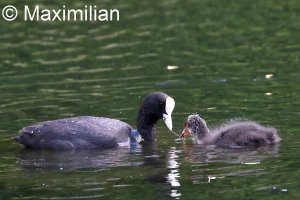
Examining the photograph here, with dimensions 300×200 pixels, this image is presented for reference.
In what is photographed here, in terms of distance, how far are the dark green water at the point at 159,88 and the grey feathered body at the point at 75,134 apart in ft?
0.76

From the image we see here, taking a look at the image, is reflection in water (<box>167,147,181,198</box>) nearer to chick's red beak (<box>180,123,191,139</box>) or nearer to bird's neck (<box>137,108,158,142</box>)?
chick's red beak (<box>180,123,191,139</box>)

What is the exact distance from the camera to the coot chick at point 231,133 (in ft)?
44.2

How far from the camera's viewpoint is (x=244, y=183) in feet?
37.7

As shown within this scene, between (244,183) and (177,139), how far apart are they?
3.04 meters

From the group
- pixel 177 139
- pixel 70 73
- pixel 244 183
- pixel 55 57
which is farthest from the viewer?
pixel 55 57

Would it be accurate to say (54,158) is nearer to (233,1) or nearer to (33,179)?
(33,179)

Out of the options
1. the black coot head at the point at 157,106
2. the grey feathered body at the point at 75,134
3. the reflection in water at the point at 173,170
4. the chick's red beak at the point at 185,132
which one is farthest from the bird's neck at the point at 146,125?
the reflection in water at the point at 173,170

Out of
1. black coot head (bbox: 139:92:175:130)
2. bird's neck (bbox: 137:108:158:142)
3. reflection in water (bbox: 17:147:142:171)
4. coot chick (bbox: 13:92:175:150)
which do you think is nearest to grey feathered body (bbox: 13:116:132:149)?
coot chick (bbox: 13:92:175:150)

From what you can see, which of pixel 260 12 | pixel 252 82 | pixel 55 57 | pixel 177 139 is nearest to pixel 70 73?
pixel 55 57

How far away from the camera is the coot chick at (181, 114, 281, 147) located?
13.5 metres

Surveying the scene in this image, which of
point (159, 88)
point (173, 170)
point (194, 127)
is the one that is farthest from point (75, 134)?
point (159, 88)

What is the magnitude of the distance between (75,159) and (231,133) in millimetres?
2280

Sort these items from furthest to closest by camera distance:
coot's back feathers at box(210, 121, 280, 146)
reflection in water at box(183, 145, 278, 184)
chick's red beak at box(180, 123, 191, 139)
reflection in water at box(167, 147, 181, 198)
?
1. chick's red beak at box(180, 123, 191, 139)
2. coot's back feathers at box(210, 121, 280, 146)
3. reflection in water at box(183, 145, 278, 184)
4. reflection in water at box(167, 147, 181, 198)

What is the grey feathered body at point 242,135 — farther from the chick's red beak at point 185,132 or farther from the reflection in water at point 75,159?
the reflection in water at point 75,159
